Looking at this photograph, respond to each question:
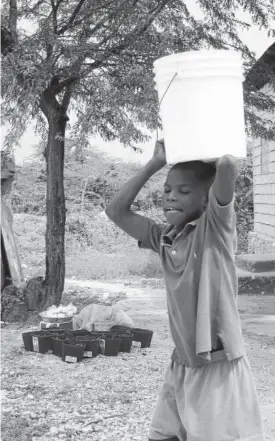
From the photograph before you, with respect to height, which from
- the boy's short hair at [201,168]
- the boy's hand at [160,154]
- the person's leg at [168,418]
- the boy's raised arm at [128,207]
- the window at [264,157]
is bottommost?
the person's leg at [168,418]

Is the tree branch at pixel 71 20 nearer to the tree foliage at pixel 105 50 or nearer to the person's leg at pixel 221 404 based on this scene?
the tree foliage at pixel 105 50

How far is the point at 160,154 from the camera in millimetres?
2240

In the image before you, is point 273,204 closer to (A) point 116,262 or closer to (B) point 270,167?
(B) point 270,167

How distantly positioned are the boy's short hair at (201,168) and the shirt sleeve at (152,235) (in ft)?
0.84

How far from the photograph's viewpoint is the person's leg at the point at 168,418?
206 cm

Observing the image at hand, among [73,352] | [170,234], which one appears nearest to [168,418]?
[170,234]

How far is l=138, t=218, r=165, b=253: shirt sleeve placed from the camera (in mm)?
2248

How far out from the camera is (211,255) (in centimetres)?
200

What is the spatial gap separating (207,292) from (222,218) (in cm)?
23

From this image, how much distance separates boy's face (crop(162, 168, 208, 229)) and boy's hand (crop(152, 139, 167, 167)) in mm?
138

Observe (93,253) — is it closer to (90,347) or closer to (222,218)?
(90,347)

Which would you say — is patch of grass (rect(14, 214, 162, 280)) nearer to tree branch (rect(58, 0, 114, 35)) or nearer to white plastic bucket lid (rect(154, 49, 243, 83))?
tree branch (rect(58, 0, 114, 35))

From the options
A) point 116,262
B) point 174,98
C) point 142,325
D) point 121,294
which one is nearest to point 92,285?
point 121,294

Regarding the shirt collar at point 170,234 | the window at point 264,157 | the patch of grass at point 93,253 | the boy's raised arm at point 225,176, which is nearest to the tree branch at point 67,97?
the patch of grass at point 93,253
